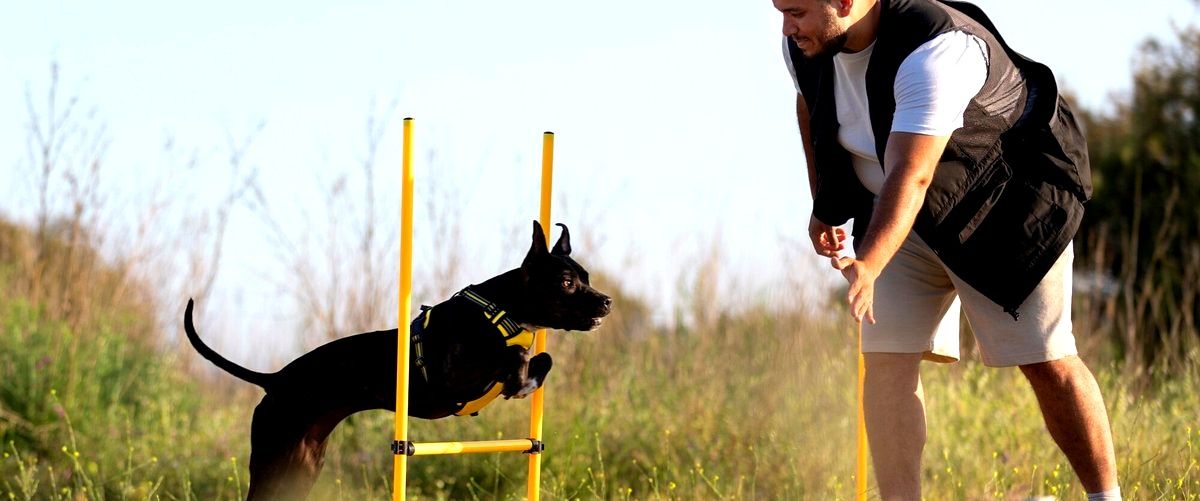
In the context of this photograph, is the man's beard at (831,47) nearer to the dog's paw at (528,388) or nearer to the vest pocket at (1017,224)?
the vest pocket at (1017,224)

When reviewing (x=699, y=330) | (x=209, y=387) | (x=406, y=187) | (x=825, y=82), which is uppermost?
(x=825, y=82)

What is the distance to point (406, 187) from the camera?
3.29 metres

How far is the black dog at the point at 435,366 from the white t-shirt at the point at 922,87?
823 mm

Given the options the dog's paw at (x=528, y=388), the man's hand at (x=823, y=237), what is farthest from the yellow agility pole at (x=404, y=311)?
the man's hand at (x=823, y=237)

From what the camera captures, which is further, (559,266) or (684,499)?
(684,499)

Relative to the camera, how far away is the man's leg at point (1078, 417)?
3.25 metres

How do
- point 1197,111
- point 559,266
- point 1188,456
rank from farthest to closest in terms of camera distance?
point 1197,111 → point 1188,456 → point 559,266

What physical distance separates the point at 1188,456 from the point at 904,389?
4.99 feet

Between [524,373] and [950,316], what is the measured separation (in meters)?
1.26

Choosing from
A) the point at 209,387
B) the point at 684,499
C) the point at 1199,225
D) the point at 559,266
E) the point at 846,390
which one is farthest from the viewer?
the point at 1199,225

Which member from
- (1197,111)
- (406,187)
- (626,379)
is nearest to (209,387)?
(626,379)

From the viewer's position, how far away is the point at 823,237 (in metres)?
3.54

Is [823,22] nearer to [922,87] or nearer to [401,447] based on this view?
[922,87]

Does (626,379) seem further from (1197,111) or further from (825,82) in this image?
(1197,111)
